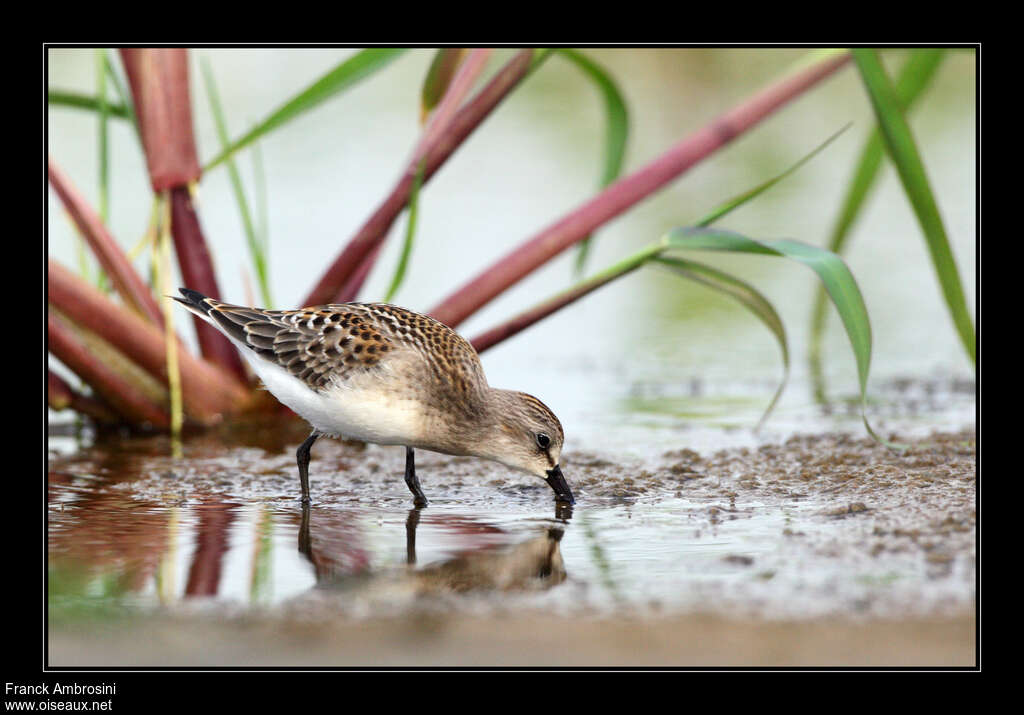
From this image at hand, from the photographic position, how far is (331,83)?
595cm

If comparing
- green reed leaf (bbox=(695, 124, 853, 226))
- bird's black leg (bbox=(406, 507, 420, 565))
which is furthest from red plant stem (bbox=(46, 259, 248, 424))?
green reed leaf (bbox=(695, 124, 853, 226))

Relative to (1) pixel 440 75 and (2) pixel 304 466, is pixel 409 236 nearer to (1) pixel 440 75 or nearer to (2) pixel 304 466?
(1) pixel 440 75

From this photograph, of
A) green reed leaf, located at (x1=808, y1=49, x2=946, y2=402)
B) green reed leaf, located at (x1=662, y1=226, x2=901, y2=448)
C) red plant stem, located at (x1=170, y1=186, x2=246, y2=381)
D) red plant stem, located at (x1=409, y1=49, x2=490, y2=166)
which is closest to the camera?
green reed leaf, located at (x1=662, y1=226, x2=901, y2=448)

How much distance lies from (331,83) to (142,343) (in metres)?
1.64

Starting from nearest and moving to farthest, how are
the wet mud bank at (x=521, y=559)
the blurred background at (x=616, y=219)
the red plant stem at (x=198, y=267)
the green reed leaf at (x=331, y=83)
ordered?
1. the wet mud bank at (x=521, y=559)
2. the green reed leaf at (x=331, y=83)
3. the red plant stem at (x=198, y=267)
4. the blurred background at (x=616, y=219)

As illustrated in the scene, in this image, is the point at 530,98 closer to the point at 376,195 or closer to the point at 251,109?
the point at 251,109

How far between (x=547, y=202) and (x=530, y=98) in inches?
214

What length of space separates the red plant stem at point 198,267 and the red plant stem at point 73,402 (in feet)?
1.99

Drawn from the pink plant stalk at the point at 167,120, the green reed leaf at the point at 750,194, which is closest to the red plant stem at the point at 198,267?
the pink plant stalk at the point at 167,120

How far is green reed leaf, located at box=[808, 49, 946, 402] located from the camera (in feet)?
21.7

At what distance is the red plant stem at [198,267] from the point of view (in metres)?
6.48

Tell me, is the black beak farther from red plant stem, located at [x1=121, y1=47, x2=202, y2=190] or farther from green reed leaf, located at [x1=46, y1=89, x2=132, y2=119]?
green reed leaf, located at [x1=46, y1=89, x2=132, y2=119]

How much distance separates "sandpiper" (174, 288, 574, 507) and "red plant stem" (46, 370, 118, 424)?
1.47 m

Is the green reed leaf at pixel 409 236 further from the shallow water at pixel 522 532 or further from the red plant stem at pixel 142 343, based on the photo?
the red plant stem at pixel 142 343
